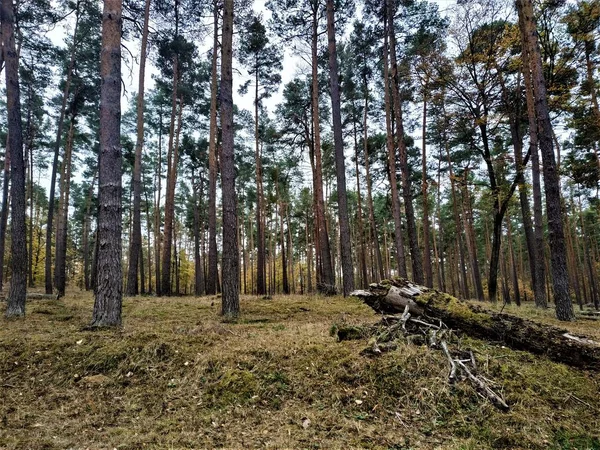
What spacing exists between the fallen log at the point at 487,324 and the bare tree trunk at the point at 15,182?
7.85m

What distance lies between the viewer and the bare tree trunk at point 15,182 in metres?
7.20

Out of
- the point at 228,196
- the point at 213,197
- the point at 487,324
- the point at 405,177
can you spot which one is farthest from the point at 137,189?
the point at 487,324

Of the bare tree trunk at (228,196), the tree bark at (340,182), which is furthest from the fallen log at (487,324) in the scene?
the tree bark at (340,182)

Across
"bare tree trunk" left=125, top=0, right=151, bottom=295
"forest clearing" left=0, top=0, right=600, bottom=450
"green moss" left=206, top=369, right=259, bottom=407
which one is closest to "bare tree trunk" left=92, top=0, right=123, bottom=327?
"forest clearing" left=0, top=0, right=600, bottom=450

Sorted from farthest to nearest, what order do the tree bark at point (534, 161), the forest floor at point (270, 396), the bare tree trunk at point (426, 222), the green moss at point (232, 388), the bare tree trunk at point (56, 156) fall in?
the bare tree trunk at point (426, 222) < the bare tree trunk at point (56, 156) < the tree bark at point (534, 161) < the green moss at point (232, 388) < the forest floor at point (270, 396)

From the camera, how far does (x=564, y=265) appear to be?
7688 mm

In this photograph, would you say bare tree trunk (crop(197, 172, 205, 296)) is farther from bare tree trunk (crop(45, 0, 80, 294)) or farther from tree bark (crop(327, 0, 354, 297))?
tree bark (crop(327, 0, 354, 297))

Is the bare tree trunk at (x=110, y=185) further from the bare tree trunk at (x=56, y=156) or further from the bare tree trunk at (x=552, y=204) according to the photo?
the bare tree trunk at (x=56, y=156)

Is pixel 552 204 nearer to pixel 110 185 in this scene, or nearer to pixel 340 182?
pixel 340 182

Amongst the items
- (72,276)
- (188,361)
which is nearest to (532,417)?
(188,361)

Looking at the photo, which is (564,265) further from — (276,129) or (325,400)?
(276,129)

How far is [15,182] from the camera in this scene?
7.32 m

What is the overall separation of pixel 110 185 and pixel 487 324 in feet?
21.0

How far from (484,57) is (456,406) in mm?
14563
